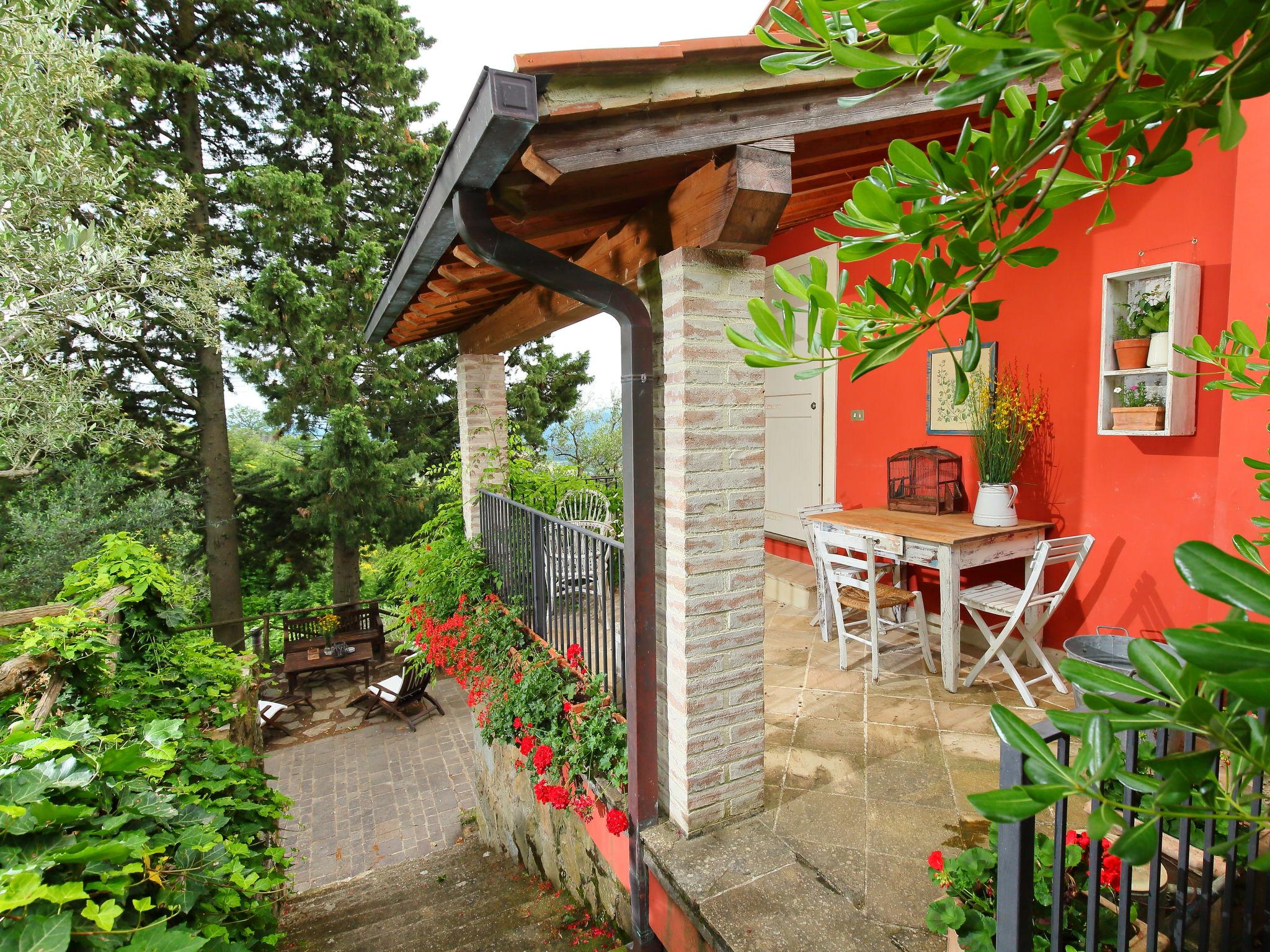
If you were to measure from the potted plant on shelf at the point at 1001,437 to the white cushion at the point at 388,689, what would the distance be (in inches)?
283

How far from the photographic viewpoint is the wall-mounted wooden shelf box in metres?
3.02

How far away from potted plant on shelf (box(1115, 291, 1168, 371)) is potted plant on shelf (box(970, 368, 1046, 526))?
587 millimetres

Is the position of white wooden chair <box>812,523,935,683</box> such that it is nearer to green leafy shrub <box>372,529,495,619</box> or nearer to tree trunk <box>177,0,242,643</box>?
green leafy shrub <box>372,529,495,619</box>

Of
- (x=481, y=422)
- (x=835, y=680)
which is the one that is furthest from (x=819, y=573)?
(x=481, y=422)

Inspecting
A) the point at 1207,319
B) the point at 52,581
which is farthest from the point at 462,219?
the point at 52,581

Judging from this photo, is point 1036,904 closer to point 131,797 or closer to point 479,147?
point 131,797

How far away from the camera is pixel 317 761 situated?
286 inches

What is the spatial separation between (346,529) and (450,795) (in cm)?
524

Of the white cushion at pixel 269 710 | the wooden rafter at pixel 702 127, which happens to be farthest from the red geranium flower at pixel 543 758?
the white cushion at pixel 269 710

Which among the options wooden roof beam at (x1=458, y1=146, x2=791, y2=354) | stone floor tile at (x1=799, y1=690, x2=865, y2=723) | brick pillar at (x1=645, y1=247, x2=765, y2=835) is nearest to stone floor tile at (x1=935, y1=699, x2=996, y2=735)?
stone floor tile at (x1=799, y1=690, x2=865, y2=723)

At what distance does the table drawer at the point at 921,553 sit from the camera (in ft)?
11.6

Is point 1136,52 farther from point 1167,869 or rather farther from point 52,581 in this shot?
point 52,581

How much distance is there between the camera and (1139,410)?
318 centimetres

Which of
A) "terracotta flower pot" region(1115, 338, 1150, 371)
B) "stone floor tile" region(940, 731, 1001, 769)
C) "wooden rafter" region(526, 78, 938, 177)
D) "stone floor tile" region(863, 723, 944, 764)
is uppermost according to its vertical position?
"wooden rafter" region(526, 78, 938, 177)
